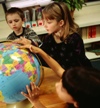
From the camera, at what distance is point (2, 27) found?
283cm

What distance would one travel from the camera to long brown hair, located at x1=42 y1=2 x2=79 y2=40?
159 centimetres

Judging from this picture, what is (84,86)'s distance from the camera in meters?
0.81

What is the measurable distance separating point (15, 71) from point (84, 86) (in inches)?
16.4

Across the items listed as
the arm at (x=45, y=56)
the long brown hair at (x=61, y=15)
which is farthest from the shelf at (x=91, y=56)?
the arm at (x=45, y=56)

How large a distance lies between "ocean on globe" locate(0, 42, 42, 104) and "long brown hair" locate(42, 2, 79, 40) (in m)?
0.49

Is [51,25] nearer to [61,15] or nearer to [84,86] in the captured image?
[61,15]

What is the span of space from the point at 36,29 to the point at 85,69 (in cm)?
195

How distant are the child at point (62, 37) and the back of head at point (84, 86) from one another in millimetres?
763

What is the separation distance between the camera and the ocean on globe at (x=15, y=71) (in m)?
1.09

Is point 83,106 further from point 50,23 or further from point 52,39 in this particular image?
point 52,39

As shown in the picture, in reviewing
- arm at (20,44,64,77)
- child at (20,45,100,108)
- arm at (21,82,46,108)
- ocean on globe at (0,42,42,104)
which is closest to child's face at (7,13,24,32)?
arm at (20,44,64,77)

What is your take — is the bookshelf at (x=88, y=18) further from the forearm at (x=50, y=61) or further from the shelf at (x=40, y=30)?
the forearm at (x=50, y=61)

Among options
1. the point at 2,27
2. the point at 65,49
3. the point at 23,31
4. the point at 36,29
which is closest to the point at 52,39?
the point at 65,49

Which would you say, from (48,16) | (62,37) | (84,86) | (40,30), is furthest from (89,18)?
(84,86)
